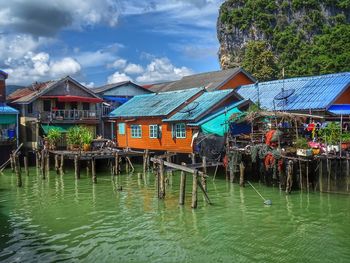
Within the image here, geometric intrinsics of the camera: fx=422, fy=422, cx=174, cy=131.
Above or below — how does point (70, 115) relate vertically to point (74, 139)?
above

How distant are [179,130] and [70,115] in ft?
38.3

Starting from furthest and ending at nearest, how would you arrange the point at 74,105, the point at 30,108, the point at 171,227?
the point at 74,105
the point at 30,108
the point at 171,227

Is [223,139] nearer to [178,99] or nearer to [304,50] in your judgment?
[178,99]

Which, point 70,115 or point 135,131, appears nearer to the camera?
point 135,131

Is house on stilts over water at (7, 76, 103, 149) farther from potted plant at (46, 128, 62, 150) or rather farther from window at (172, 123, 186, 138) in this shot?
window at (172, 123, 186, 138)

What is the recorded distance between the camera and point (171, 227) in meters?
15.7

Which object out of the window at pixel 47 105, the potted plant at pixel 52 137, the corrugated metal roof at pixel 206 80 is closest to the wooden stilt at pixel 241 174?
the potted plant at pixel 52 137

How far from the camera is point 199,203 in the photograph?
19.5 meters

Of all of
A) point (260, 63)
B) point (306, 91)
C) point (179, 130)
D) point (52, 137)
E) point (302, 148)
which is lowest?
point (302, 148)

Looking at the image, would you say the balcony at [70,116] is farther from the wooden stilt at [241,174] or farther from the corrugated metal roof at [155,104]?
the wooden stilt at [241,174]

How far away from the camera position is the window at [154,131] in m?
33.5

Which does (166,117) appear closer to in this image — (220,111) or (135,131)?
(220,111)

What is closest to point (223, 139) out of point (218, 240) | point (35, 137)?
point (218, 240)

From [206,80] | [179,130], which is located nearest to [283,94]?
[179,130]
